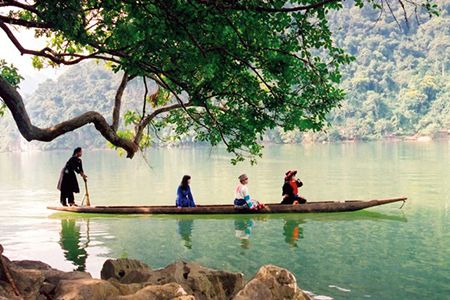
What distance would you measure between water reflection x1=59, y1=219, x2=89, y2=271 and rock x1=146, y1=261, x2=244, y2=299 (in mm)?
4010

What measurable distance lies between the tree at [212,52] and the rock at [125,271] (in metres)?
1.88

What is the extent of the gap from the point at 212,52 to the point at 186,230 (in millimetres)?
7866

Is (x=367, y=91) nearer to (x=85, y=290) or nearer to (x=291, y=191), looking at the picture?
(x=291, y=191)

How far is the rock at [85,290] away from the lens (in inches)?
200

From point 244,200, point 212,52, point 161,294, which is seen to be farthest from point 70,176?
point 161,294

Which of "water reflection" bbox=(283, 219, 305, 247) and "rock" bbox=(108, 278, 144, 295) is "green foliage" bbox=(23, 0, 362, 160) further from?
"water reflection" bbox=(283, 219, 305, 247)

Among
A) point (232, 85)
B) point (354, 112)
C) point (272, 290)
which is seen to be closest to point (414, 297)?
point (272, 290)

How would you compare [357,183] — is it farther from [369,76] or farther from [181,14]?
[369,76]

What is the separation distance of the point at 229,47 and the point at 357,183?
21514mm

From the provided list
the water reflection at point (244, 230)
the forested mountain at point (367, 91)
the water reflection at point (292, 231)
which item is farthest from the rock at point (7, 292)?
the forested mountain at point (367, 91)

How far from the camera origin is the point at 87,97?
13775 cm

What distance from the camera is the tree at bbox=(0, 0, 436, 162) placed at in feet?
19.5

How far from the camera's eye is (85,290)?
5125 mm

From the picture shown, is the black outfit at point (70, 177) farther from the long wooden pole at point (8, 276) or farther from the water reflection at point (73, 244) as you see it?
Answer: the long wooden pole at point (8, 276)
